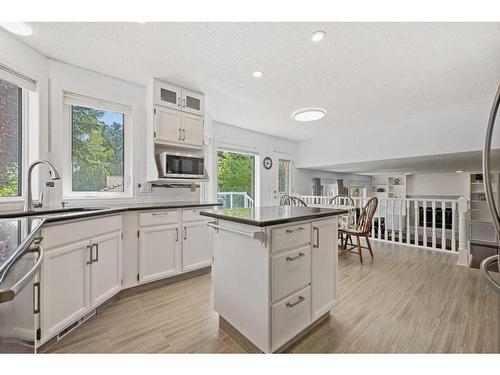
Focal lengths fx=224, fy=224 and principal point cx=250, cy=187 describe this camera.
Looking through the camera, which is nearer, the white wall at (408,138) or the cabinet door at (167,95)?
the cabinet door at (167,95)

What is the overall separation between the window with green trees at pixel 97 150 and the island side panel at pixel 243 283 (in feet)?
5.75

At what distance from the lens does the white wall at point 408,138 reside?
3332mm

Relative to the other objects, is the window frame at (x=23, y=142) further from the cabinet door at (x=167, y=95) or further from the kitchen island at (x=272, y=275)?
the kitchen island at (x=272, y=275)

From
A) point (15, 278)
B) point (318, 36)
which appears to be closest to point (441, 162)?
point (318, 36)

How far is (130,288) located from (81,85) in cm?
218

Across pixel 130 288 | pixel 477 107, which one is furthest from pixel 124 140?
pixel 477 107

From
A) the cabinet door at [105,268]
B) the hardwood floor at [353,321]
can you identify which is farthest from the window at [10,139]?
the hardwood floor at [353,321]

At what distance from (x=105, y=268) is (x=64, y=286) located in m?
0.37

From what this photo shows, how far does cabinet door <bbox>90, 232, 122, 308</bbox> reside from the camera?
71.6 inches

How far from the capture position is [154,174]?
270 cm

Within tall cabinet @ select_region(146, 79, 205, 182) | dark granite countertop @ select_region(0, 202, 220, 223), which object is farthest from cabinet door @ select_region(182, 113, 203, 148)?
Answer: dark granite countertop @ select_region(0, 202, 220, 223)

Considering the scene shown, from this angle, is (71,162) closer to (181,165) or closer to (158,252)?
(181,165)
